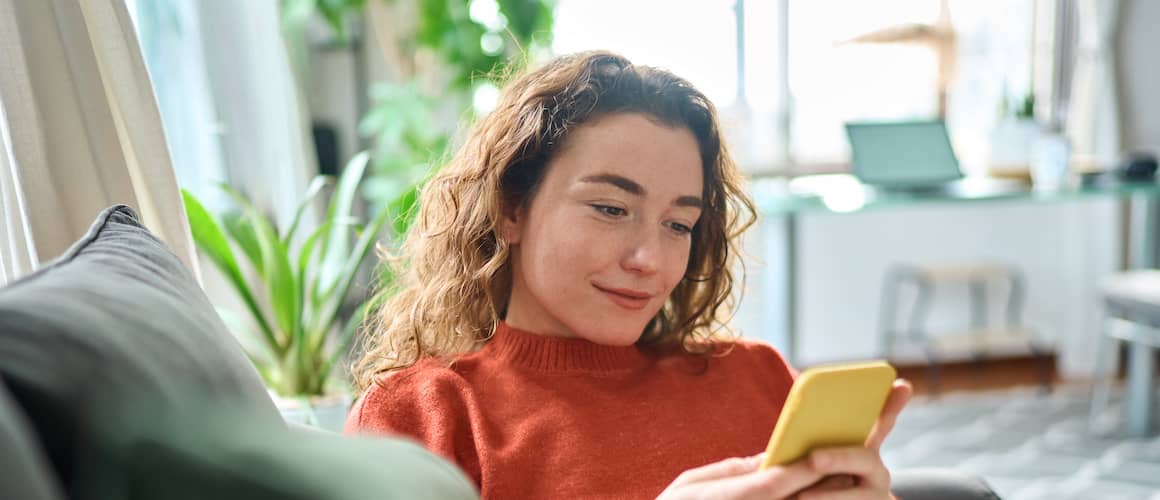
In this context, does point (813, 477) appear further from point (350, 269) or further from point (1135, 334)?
point (1135, 334)

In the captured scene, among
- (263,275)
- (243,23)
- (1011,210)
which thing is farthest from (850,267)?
(263,275)

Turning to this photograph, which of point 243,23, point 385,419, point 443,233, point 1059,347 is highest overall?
point 243,23

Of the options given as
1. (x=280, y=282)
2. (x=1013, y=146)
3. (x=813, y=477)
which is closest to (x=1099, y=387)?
(x=1013, y=146)

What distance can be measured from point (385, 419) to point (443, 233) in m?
0.24

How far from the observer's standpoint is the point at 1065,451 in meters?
2.96

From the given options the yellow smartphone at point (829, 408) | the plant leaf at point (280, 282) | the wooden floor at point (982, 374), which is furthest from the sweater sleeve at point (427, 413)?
the wooden floor at point (982, 374)

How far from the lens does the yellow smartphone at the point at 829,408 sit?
25.9 inches

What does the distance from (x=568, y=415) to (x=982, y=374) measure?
3.50 metres

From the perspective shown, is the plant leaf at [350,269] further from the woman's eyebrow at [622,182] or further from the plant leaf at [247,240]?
the woman's eyebrow at [622,182]

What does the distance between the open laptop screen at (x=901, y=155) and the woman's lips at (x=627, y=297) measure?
203 centimetres

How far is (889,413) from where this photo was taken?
30.1 inches

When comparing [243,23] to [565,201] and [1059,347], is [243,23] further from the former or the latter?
[1059,347]

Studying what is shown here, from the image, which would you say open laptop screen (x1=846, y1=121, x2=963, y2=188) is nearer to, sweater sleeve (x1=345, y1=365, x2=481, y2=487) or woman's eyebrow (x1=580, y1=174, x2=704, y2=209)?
woman's eyebrow (x1=580, y1=174, x2=704, y2=209)

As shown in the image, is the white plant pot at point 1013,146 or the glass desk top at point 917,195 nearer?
the glass desk top at point 917,195
